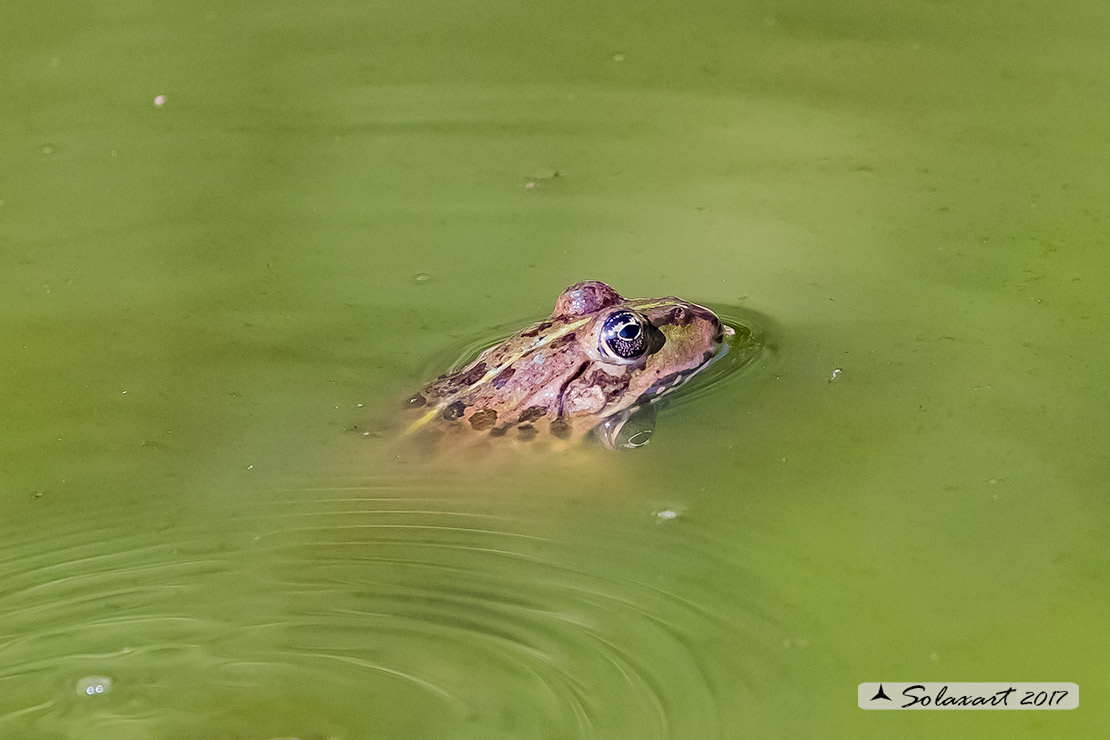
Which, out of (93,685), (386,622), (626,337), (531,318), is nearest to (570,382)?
(626,337)

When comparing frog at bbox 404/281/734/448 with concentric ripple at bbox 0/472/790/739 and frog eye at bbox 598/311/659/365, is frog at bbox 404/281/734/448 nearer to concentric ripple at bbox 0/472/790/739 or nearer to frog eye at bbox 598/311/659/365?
frog eye at bbox 598/311/659/365

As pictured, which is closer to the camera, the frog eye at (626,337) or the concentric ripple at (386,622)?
the concentric ripple at (386,622)

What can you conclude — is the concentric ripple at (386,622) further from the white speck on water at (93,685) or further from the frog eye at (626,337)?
the frog eye at (626,337)

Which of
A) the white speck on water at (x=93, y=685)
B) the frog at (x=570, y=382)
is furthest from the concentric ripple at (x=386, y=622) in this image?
the frog at (x=570, y=382)

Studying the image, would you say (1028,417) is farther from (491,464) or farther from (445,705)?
(445,705)

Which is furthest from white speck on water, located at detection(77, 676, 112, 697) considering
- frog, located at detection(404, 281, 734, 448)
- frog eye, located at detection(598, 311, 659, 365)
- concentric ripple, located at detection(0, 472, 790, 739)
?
frog eye, located at detection(598, 311, 659, 365)
